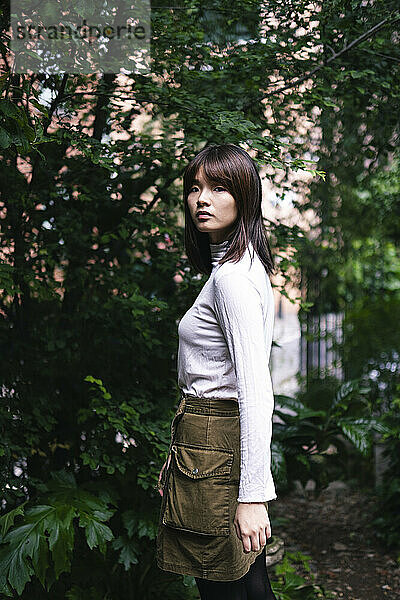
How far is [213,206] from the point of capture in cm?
192

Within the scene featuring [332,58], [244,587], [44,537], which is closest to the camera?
[244,587]

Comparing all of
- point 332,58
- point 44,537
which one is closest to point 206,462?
point 44,537

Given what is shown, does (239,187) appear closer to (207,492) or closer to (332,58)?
(207,492)

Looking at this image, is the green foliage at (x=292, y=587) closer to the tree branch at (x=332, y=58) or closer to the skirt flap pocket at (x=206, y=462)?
the skirt flap pocket at (x=206, y=462)

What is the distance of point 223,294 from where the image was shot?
1.77 m

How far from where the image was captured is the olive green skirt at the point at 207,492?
183 centimetres

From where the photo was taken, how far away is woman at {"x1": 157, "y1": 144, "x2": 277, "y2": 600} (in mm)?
1730

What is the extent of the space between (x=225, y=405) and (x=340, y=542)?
288cm

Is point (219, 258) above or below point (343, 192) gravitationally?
below

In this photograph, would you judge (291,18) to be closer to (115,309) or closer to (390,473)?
(115,309)

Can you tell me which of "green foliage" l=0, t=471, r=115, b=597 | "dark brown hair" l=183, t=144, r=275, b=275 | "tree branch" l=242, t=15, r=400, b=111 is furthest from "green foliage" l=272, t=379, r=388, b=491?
"dark brown hair" l=183, t=144, r=275, b=275

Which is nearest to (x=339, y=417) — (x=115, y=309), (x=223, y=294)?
(x=115, y=309)

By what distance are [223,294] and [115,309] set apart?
1517 mm

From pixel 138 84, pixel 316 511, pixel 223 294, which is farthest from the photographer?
pixel 316 511
